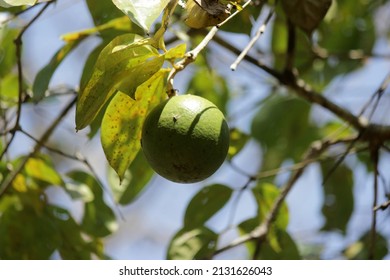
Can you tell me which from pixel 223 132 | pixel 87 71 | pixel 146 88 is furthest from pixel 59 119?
pixel 223 132

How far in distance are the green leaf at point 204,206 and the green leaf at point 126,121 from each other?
0.56 meters

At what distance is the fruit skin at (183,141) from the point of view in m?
1.29

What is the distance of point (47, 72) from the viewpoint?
5.53ft

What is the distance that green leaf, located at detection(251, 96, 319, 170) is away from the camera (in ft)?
8.43

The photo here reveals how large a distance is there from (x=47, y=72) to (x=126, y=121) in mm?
345

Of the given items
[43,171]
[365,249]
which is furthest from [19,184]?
[365,249]

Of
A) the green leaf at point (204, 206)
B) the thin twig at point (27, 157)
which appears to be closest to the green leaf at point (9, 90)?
the thin twig at point (27, 157)

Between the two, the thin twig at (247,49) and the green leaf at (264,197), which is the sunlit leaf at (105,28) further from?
the green leaf at (264,197)

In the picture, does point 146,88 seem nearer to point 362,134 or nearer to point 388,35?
point 362,134

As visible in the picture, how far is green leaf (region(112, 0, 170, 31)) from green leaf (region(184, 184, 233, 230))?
2.82ft

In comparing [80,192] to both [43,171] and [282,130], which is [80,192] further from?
[282,130]

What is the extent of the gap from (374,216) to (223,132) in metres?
0.56

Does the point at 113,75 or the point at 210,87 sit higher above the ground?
the point at 113,75

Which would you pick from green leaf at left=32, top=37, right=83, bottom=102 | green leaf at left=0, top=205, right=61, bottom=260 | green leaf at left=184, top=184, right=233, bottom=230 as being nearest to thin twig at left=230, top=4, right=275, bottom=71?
green leaf at left=32, top=37, right=83, bottom=102
